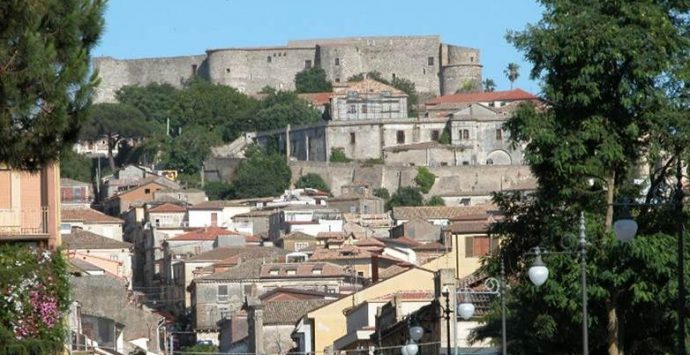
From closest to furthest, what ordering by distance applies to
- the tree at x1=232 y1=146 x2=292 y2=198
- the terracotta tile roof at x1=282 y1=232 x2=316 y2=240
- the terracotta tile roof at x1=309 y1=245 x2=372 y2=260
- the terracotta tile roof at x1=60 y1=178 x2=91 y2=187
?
the terracotta tile roof at x1=309 y1=245 x2=372 y2=260 < the terracotta tile roof at x1=282 y1=232 x2=316 y2=240 < the terracotta tile roof at x1=60 y1=178 x2=91 y2=187 < the tree at x1=232 y1=146 x2=292 y2=198

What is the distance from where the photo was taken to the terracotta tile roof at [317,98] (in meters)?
189

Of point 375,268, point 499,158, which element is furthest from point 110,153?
point 375,268

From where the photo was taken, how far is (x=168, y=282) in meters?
116

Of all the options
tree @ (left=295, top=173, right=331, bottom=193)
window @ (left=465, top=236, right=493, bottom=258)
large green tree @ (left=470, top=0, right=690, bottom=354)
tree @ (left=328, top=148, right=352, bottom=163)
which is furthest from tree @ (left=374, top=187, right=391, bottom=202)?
large green tree @ (left=470, top=0, right=690, bottom=354)

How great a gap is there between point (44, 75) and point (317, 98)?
171 meters

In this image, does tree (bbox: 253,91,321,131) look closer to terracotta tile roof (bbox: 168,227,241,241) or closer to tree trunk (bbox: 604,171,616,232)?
terracotta tile roof (bbox: 168,227,241,241)

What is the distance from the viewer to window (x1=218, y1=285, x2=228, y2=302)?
320ft

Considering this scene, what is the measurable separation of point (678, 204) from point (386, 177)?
137017 millimetres

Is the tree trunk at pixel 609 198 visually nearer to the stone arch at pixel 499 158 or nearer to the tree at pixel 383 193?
the tree at pixel 383 193

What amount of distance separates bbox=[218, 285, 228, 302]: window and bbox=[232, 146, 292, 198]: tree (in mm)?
58711

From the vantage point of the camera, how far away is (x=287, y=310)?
7500 cm

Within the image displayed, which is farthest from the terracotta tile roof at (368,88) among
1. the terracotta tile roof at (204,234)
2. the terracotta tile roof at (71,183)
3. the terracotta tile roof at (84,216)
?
the terracotta tile roof at (204,234)

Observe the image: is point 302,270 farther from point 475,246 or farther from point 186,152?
point 186,152

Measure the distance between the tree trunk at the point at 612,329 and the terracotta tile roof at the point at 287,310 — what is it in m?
40.9
